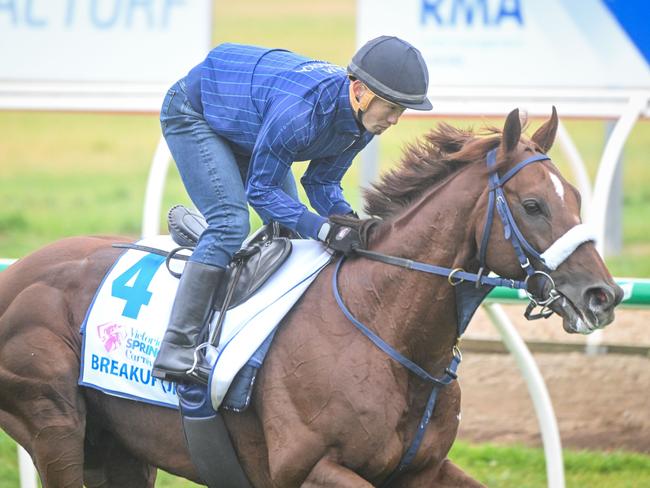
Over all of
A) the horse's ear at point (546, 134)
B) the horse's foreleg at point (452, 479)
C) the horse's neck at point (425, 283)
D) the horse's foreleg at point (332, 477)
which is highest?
the horse's ear at point (546, 134)

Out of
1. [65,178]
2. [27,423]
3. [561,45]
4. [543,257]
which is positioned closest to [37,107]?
[27,423]

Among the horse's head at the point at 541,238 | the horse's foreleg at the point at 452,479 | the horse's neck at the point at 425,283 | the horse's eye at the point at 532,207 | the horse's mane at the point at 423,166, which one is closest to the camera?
the horse's head at the point at 541,238

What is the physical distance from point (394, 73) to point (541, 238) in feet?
2.58

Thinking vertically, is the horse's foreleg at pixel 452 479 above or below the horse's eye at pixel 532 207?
below

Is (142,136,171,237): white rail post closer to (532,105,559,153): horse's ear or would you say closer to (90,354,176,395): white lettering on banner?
(90,354,176,395): white lettering on banner

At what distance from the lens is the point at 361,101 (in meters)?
4.19

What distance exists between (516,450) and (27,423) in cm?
284

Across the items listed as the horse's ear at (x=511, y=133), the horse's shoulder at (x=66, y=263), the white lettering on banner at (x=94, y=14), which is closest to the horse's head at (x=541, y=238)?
the horse's ear at (x=511, y=133)

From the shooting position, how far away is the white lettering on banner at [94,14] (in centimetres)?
673

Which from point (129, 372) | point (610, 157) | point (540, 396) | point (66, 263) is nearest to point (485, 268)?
point (129, 372)

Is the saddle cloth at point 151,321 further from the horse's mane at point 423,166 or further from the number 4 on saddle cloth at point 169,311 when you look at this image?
the horse's mane at point 423,166

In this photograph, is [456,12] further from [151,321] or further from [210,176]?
[151,321]

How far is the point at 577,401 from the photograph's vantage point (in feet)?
23.2

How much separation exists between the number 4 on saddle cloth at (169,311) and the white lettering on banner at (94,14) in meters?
2.21
